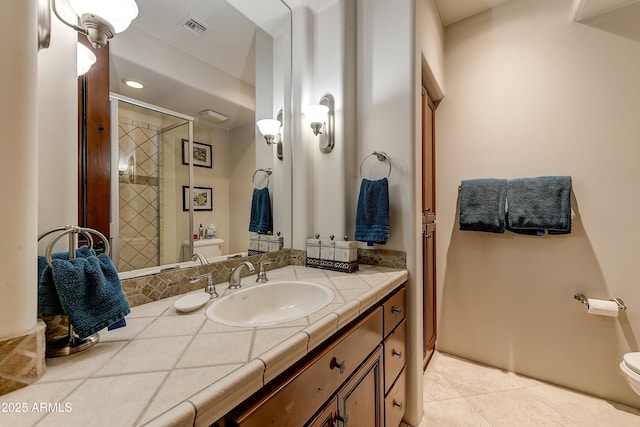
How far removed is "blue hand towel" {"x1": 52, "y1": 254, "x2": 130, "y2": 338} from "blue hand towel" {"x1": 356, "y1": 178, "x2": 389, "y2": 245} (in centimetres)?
111

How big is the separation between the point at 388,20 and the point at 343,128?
656 millimetres

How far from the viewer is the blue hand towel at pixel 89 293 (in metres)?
0.59

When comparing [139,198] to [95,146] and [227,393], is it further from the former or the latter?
[227,393]

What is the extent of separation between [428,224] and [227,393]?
5.60 feet

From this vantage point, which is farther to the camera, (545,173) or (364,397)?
(545,173)

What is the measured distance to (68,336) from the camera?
0.62 meters

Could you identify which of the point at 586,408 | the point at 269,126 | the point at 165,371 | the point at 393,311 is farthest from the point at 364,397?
the point at 586,408

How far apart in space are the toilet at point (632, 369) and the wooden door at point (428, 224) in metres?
0.99

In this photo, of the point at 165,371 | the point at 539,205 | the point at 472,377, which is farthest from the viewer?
the point at 472,377

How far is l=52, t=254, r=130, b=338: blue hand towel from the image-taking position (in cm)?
59

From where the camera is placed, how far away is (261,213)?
1.55m

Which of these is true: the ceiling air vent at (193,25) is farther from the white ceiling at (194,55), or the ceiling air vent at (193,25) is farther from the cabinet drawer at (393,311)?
the cabinet drawer at (393,311)

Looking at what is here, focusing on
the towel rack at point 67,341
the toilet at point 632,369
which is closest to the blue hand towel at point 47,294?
the towel rack at point 67,341

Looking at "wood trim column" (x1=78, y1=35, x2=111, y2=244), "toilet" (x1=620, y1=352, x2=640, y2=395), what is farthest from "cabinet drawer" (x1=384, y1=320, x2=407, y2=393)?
"wood trim column" (x1=78, y1=35, x2=111, y2=244)
